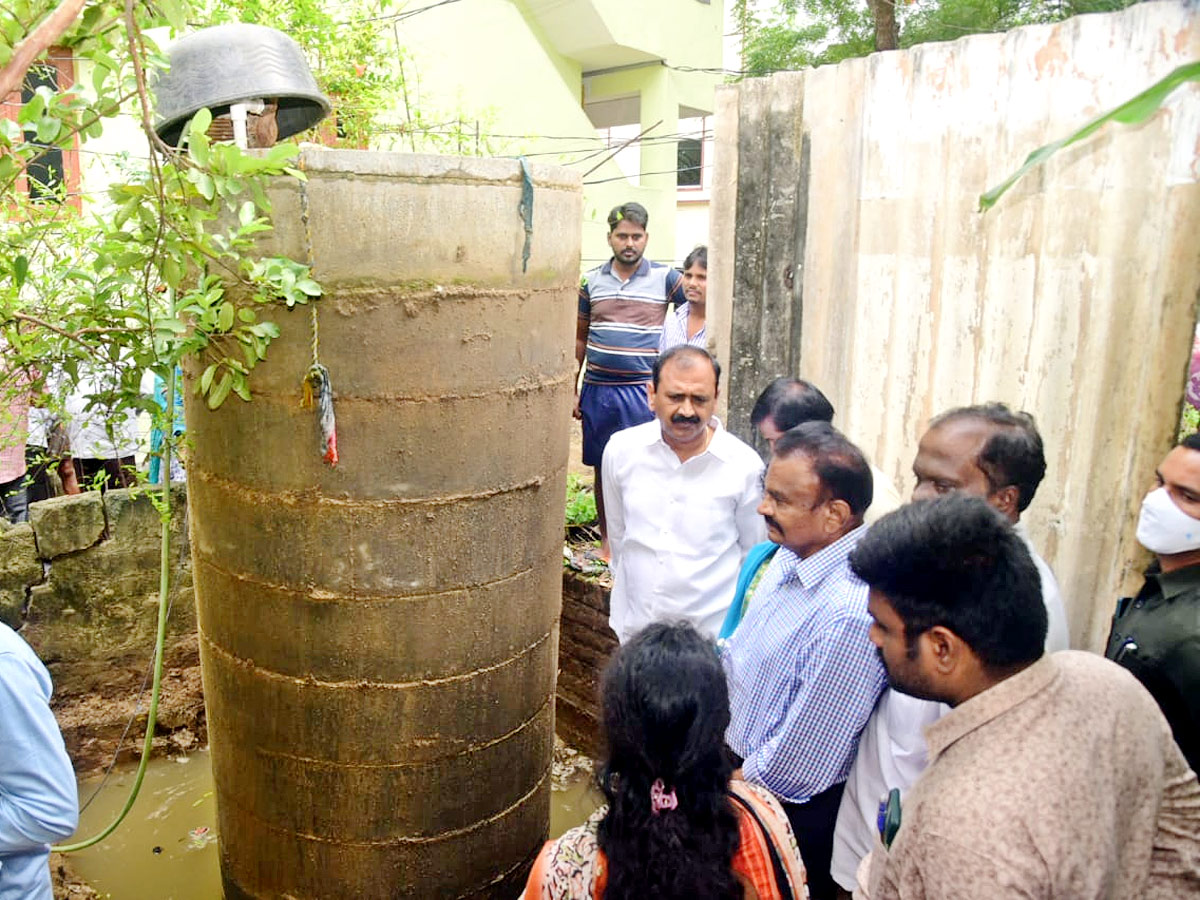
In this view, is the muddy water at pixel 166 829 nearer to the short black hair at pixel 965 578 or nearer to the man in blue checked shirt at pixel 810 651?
the man in blue checked shirt at pixel 810 651

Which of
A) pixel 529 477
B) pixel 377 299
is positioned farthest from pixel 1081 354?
pixel 377 299

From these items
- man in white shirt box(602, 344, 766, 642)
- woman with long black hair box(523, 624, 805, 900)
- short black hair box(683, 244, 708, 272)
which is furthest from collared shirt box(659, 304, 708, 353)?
woman with long black hair box(523, 624, 805, 900)

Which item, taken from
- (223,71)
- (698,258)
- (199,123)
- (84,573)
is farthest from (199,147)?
(698,258)

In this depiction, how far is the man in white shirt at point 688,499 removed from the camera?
132 inches

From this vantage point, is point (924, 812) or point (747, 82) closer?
point (924, 812)

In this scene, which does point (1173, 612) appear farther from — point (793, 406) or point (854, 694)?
point (793, 406)

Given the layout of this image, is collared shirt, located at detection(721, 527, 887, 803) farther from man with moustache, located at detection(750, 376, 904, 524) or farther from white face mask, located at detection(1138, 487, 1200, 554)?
man with moustache, located at detection(750, 376, 904, 524)

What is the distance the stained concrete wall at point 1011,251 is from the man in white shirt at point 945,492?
56cm

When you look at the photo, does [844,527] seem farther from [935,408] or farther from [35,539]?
[35,539]

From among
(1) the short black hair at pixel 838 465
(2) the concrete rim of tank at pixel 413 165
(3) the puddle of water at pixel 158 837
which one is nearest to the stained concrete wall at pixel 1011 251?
(1) the short black hair at pixel 838 465

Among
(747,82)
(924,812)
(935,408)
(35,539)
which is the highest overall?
(747,82)

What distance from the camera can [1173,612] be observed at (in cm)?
222

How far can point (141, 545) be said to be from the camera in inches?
183

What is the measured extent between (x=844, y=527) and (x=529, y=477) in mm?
1083
